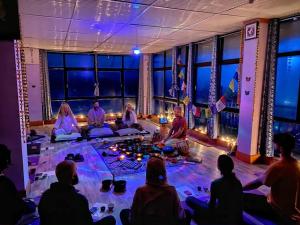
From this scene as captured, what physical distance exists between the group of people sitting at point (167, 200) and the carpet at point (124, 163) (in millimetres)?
1897

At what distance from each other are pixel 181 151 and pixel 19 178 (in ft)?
9.89

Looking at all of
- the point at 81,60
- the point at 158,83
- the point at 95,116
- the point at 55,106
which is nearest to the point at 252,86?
the point at 95,116

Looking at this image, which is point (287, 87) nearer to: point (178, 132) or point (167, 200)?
point (178, 132)

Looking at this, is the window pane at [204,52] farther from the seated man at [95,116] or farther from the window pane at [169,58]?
the seated man at [95,116]

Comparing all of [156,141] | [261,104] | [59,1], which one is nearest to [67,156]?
[156,141]

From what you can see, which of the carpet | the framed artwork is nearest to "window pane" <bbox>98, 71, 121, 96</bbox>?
the carpet

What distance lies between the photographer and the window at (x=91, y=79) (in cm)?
866

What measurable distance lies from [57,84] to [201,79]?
17.7 feet

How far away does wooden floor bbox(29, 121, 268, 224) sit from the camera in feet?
10.8

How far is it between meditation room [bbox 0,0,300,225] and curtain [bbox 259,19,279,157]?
0.02 meters

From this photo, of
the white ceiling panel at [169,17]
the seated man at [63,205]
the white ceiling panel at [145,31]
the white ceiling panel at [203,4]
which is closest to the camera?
the seated man at [63,205]

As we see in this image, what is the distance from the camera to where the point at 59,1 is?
3096mm

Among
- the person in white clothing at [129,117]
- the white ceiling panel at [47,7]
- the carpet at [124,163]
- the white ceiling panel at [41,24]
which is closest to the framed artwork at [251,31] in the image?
the carpet at [124,163]

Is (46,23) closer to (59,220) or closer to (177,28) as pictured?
(177,28)
